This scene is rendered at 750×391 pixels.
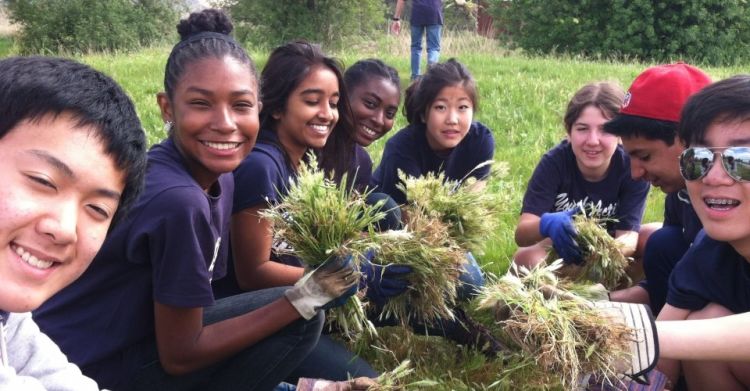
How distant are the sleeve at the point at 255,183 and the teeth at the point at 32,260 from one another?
135cm

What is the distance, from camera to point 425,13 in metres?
11.5

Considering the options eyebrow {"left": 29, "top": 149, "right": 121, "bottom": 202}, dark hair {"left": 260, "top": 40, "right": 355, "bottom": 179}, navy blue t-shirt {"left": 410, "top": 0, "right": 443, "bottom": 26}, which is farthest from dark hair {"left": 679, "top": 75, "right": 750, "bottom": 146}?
navy blue t-shirt {"left": 410, "top": 0, "right": 443, "bottom": 26}

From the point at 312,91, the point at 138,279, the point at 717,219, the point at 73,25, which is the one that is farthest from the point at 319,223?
the point at 73,25

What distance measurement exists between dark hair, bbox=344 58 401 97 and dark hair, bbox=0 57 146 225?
2.32 meters

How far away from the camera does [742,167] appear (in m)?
2.46

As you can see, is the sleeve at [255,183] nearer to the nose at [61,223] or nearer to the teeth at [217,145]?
the teeth at [217,145]

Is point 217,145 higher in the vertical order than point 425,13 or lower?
lower

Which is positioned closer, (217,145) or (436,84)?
(217,145)

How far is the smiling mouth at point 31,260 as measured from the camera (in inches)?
58.2

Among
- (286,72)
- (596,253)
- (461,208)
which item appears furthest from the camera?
(596,253)

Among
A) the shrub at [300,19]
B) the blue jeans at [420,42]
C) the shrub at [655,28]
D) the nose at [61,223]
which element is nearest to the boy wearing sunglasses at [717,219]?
the nose at [61,223]

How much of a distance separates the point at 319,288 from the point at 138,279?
61 cm

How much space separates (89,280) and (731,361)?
7.27 feet

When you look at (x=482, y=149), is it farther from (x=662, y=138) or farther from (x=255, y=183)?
(x=255, y=183)
